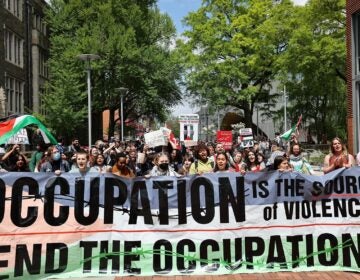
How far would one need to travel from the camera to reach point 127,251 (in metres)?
7.30

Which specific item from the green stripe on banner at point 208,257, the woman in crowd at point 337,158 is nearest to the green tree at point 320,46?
the woman in crowd at point 337,158

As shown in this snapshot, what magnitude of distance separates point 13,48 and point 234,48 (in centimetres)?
1687

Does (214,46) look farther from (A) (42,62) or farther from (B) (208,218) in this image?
(B) (208,218)

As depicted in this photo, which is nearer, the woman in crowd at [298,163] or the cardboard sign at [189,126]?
the woman in crowd at [298,163]

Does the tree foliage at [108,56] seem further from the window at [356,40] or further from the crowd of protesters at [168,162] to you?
the crowd of protesters at [168,162]

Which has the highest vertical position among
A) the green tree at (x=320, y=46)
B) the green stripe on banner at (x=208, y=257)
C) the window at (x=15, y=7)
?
the window at (x=15, y=7)

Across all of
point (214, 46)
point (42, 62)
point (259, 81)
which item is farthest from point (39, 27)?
point (259, 81)

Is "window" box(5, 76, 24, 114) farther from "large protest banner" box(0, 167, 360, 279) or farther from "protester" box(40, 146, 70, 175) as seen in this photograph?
"large protest banner" box(0, 167, 360, 279)

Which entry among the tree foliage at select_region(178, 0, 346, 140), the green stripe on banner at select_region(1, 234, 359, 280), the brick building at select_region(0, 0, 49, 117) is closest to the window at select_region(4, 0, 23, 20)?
the brick building at select_region(0, 0, 49, 117)

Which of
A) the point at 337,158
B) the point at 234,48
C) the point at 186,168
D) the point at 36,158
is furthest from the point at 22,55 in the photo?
the point at 337,158

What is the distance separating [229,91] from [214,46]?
3768 millimetres

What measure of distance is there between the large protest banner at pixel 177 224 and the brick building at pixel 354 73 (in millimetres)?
13350

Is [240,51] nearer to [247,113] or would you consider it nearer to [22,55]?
[247,113]

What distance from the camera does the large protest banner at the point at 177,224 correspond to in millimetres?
7233
